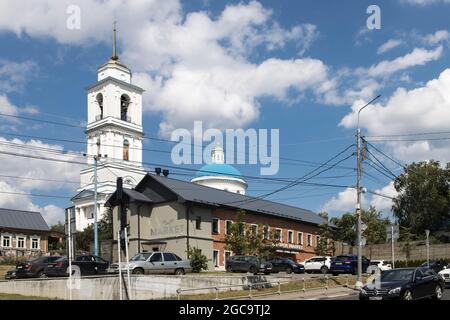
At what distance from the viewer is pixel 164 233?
54.3 metres

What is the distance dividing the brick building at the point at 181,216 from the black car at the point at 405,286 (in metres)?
29.6

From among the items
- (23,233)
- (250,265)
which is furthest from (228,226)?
(23,233)

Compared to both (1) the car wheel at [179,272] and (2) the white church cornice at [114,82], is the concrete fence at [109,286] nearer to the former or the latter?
(1) the car wheel at [179,272]

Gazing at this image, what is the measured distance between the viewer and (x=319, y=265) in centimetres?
4706

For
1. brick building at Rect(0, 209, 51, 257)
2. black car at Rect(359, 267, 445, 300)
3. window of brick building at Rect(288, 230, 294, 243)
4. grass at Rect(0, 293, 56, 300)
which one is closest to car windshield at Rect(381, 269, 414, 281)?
black car at Rect(359, 267, 445, 300)

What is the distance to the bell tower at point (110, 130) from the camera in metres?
98.7

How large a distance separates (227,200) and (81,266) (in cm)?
2456

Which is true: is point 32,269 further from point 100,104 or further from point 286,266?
point 100,104

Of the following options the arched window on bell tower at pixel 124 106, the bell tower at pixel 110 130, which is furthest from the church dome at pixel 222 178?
the arched window on bell tower at pixel 124 106

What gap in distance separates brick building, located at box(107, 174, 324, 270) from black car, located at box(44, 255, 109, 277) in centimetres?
1504

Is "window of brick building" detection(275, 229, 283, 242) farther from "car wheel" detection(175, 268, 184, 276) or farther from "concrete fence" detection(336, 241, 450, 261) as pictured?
"car wheel" detection(175, 268, 184, 276)

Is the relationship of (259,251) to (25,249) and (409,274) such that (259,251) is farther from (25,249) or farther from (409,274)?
(25,249)

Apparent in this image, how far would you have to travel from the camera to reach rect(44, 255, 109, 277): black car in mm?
35594
